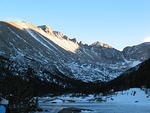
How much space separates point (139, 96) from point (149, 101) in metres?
16.4

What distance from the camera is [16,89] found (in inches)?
3696

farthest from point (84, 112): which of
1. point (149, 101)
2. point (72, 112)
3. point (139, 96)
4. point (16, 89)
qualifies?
point (139, 96)

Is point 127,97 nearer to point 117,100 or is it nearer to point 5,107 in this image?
point 117,100

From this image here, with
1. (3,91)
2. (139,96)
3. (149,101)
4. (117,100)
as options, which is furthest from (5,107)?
(117,100)

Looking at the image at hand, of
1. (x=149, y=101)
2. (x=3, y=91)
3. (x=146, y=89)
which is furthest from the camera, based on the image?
(x=146, y=89)

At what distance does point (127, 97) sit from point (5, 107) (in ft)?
587

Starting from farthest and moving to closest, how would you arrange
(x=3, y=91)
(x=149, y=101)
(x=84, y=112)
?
(x=149, y=101), (x=84, y=112), (x=3, y=91)

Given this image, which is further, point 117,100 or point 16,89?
point 117,100

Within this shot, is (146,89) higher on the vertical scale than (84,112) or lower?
higher

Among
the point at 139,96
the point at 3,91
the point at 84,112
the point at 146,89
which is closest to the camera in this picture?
the point at 3,91

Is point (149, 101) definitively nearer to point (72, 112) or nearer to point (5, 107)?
point (72, 112)

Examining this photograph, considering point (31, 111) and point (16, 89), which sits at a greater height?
point (16, 89)

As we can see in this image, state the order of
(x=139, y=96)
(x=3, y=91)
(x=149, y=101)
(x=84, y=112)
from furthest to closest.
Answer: (x=139, y=96)
(x=149, y=101)
(x=84, y=112)
(x=3, y=91)

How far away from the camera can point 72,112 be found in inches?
3381
